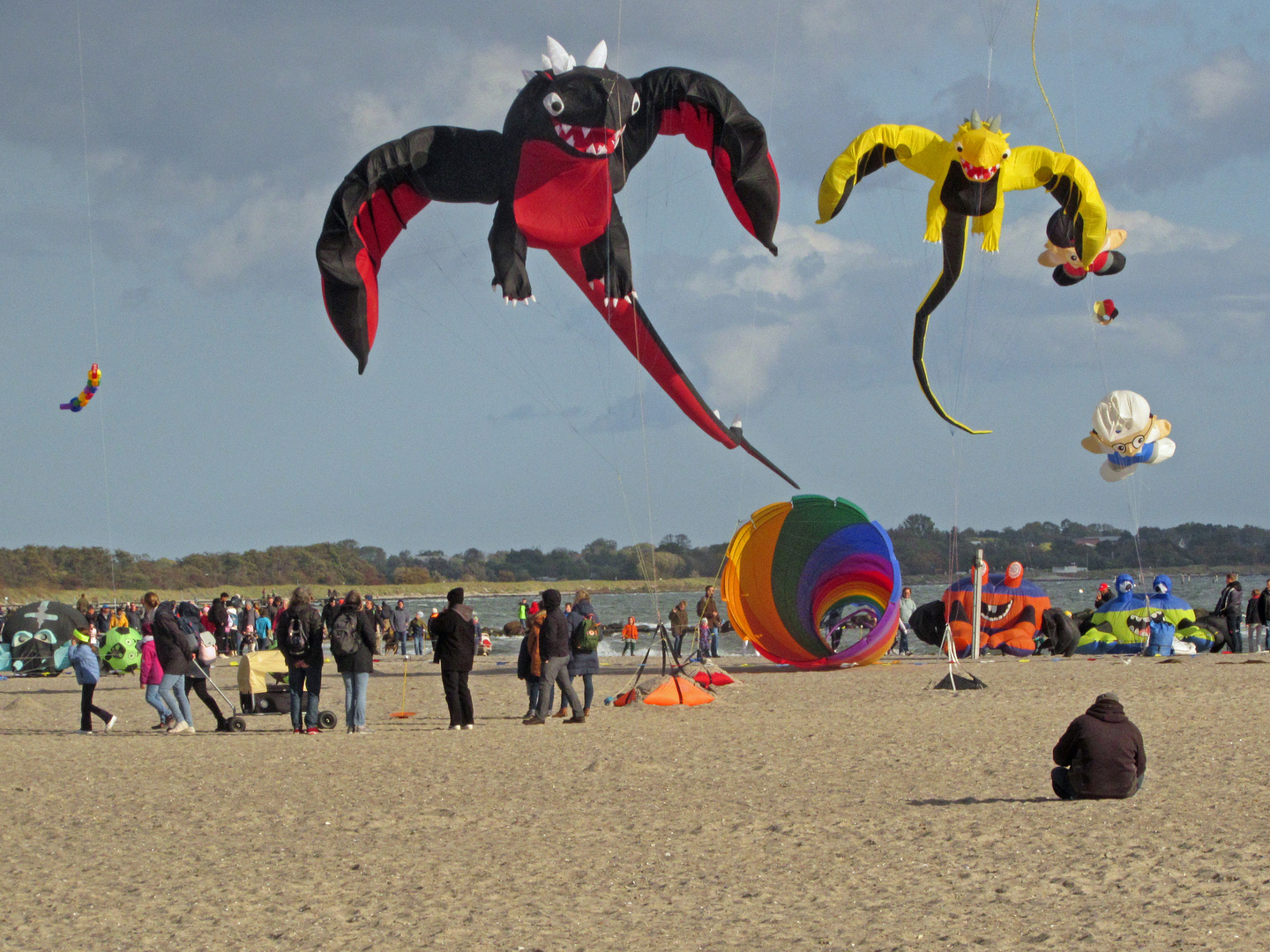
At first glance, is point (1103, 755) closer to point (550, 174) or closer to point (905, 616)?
point (550, 174)

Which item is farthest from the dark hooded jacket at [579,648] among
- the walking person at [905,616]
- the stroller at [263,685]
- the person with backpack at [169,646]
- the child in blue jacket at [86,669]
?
the walking person at [905,616]

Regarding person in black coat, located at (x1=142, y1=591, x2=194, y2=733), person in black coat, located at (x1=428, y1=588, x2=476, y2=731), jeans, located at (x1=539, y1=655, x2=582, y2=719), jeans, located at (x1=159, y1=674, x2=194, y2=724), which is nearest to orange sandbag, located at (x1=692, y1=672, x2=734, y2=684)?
jeans, located at (x1=539, y1=655, x2=582, y2=719)

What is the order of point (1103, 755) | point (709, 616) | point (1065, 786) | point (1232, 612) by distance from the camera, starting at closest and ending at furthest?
1. point (1103, 755)
2. point (1065, 786)
3. point (1232, 612)
4. point (709, 616)

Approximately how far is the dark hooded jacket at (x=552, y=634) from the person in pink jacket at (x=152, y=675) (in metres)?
3.41

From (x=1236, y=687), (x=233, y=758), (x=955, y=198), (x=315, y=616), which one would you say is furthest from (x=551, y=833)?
(x=955, y=198)

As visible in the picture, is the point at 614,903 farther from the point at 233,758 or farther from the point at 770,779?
the point at 233,758

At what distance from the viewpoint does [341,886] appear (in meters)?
5.83

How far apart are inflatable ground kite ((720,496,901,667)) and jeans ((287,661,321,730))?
26.1 feet

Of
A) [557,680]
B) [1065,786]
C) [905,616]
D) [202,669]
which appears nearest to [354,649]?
[202,669]

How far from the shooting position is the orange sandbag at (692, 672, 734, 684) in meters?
14.9

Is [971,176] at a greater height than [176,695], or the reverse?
[971,176]

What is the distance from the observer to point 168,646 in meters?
11.2

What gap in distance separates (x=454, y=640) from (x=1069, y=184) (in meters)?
8.70

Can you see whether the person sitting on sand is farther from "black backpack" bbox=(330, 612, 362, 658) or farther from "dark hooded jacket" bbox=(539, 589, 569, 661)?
"black backpack" bbox=(330, 612, 362, 658)
